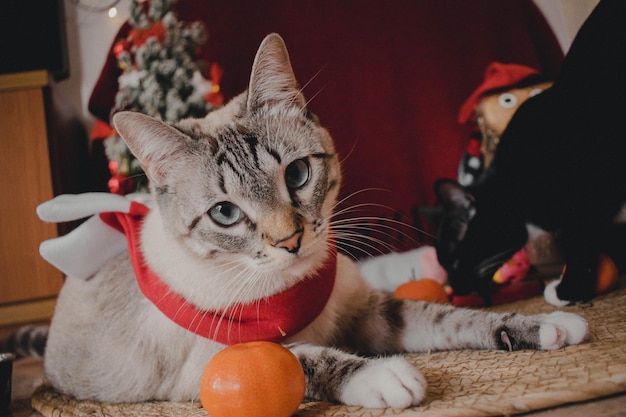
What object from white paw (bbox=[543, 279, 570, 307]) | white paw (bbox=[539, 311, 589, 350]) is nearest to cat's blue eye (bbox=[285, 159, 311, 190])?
white paw (bbox=[539, 311, 589, 350])

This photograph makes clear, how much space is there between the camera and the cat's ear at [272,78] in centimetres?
111

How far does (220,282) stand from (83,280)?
601mm

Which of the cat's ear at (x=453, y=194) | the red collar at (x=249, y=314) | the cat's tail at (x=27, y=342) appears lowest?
the cat's tail at (x=27, y=342)

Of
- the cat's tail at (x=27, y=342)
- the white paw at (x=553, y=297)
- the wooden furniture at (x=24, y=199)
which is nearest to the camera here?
the white paw at (x=553, y=297)

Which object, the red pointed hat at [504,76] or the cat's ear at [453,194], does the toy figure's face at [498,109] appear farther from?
the cat's ear at [453,194]

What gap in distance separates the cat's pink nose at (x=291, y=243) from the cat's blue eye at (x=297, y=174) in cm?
15

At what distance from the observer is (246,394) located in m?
0.82

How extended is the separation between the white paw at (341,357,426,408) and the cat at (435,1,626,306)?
34.8 inches

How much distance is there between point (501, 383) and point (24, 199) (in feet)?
8.25

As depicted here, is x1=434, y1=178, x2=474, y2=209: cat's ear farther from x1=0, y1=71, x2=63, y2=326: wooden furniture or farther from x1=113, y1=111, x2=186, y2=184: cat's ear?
x1=0, y1=71, x2=63, y2=326: wooden furniture

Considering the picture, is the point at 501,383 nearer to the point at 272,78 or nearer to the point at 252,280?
the point at 252,280

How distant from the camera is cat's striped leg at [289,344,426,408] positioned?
83 cm

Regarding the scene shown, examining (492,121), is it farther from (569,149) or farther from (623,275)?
(623,275)

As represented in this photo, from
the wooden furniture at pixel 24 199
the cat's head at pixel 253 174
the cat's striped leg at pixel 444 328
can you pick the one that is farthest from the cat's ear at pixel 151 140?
the wooden furniture at pixel 24 199
